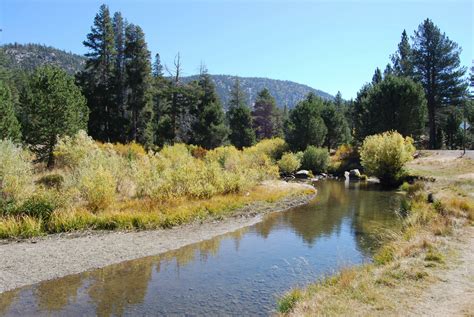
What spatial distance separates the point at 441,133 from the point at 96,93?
49.9 m

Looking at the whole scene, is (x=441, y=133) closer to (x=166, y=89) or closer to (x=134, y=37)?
(x=166, y=89)

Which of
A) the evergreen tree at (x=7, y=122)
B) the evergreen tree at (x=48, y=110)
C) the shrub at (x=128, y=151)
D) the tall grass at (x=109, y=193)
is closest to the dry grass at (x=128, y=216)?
the tall grass at (x=109, y=193)

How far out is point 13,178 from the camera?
17625 mm

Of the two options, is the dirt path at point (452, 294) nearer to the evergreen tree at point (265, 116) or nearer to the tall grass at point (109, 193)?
the tall grass at point (109, 193)

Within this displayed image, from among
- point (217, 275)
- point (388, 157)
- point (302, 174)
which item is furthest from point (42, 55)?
point (217, 275)

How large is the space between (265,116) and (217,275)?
231ft

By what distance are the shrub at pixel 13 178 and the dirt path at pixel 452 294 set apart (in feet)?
53.6

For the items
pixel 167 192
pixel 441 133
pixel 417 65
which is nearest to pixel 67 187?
pixel 167 192

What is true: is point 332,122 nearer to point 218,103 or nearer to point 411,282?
point 218,103

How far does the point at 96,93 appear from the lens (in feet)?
160

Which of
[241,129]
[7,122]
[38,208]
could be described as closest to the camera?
[38,208]

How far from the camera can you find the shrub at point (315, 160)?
45.6 metres

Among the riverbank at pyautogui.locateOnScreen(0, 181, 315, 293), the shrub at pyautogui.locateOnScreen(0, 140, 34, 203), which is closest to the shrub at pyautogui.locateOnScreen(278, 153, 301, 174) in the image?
the riverbank at pyautogui.locateOnScreen(0, 181, 315, 293)

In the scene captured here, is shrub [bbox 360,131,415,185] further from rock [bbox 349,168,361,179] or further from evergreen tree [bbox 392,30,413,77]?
evergreen tree [bbox 392,30,413,77]
